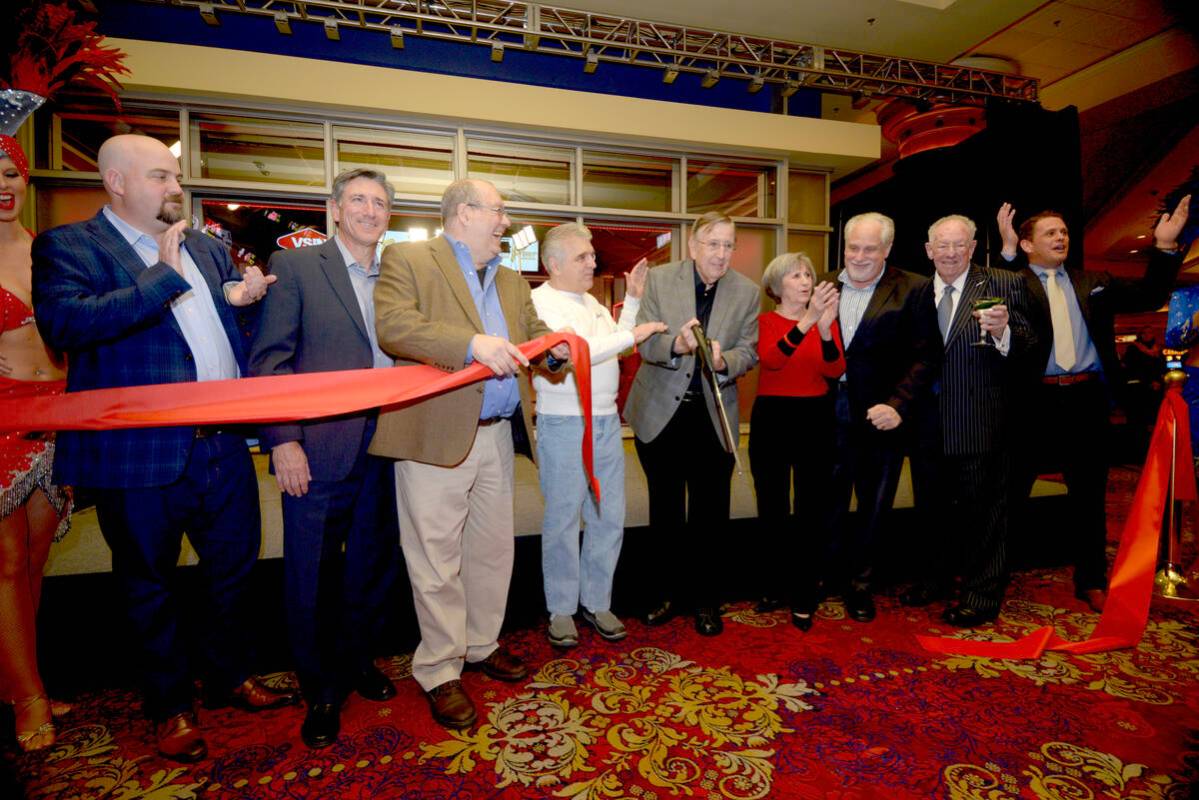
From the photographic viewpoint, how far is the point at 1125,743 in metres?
1.77

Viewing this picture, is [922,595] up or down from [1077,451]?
down

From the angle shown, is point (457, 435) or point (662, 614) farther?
point (662, 614)

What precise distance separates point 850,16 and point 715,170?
6.48ft

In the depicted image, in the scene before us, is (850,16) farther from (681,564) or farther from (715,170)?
(681,564)

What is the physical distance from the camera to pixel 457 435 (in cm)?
182

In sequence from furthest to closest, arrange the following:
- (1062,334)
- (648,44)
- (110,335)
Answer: (648,44), (1062,334), (110,335)

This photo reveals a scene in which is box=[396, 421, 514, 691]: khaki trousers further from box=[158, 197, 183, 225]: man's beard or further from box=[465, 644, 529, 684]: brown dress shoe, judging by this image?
box=[158, 197, 183, 225]: man's beard

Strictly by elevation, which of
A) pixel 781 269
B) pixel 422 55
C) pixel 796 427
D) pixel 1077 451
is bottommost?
pixel 1077 451

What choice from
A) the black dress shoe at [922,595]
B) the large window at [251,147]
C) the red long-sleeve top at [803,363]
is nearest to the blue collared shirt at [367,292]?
the red long-sleeve top at [803,363]

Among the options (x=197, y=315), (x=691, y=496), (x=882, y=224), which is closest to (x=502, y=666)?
(x=691, y=496)

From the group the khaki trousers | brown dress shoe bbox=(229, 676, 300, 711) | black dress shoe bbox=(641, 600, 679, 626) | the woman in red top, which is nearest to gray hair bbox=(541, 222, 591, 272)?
the khaki trousers

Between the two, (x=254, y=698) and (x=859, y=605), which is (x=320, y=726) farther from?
(x=859, y=605)

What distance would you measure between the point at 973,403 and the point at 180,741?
10.6ft

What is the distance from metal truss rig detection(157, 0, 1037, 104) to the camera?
171 inches
